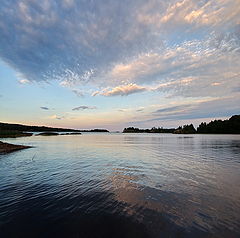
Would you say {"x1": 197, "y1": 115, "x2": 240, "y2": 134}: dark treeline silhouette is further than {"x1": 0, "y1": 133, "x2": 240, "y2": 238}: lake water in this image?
Yes

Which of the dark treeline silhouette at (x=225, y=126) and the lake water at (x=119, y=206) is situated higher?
the dark treeline silhouette at (x=225, y=126)

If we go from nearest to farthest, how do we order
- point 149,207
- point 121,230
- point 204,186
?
point 121,230
point 149,207
point 204,186

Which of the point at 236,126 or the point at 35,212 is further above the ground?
the point at 236,126

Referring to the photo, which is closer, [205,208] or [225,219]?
[225,219]

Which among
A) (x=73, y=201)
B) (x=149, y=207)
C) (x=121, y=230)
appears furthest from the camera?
(x=73, y=201)

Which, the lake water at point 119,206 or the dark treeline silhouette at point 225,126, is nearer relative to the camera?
the lake water at point 119,206

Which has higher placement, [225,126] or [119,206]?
[225,126]

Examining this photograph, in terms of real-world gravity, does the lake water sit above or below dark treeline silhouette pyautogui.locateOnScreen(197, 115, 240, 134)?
below

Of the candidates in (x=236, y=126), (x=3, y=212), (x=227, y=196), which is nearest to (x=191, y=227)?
(x=227, y=196)

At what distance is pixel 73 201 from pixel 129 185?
15.4ft

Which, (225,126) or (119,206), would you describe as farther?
(225,126)

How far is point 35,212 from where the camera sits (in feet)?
26.2

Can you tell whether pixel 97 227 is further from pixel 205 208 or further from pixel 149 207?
pixel 205 208

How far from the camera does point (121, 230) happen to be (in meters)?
6.44
